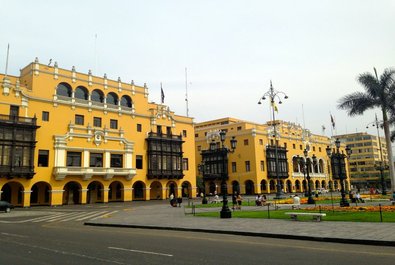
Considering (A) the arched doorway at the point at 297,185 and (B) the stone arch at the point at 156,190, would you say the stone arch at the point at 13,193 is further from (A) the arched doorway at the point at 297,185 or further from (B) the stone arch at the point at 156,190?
(A) the arched doorway at the point at 297,185

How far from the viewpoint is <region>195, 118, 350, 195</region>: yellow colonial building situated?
241 feet

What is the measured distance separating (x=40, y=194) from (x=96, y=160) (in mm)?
8837

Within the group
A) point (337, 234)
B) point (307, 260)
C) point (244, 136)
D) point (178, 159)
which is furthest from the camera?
point (244, 136)

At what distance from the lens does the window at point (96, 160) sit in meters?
50.2

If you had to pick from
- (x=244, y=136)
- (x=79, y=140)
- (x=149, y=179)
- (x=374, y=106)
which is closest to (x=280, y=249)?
(x=374, y=106)

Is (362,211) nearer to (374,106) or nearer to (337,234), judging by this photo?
(337,234)

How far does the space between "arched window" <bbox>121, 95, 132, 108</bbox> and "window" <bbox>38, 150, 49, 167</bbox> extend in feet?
50.7

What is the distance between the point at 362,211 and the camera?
21703 millimetres

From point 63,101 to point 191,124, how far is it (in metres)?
25.7

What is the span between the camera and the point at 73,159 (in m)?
48.2

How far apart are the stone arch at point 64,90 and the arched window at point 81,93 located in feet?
3.37

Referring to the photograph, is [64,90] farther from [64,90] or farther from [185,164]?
[185,164]

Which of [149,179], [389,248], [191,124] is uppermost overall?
[191,124]

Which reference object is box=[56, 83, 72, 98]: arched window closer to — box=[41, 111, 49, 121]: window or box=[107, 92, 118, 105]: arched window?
box=[41, 111, 49, 121]: window
